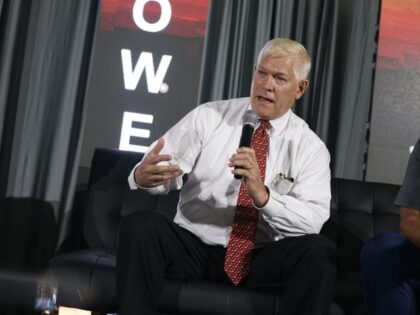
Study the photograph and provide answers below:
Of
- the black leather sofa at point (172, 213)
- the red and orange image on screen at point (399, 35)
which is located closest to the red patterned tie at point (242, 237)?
the black leather sofa at point (172, 213)

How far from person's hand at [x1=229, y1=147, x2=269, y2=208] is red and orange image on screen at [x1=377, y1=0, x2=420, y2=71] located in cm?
147

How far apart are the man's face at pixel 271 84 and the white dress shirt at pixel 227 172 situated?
8 cm

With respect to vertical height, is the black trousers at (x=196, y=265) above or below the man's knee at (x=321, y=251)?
below

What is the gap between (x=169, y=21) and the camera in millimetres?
3012

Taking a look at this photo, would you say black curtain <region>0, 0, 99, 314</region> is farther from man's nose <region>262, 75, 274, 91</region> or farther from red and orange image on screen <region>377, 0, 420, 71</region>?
red and orange image on screen <region>377, 0, 420, 71</region>

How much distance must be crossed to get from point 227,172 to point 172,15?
3.73 feet

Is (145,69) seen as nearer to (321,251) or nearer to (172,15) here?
(172,15)

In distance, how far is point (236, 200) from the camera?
217 centimetres

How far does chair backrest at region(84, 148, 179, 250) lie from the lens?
2510mm

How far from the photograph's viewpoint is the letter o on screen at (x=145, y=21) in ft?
9.84

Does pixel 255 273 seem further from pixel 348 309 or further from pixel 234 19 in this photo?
pixel 234 19

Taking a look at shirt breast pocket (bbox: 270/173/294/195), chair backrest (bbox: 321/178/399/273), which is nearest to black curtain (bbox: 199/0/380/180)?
chair backrest (bbox: 321/178/399/273)

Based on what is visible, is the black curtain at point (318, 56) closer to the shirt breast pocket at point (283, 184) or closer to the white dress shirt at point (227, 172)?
the white dress shirt at point (227, 172)

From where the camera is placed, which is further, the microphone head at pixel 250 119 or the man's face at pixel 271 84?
the man's face at pixel 271 84
